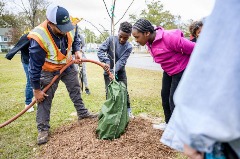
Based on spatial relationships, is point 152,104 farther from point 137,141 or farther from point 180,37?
point 180,37

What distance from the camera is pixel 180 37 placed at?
2189 millimetres

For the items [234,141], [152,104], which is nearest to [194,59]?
[234,141]

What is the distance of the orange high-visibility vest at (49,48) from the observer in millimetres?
2373

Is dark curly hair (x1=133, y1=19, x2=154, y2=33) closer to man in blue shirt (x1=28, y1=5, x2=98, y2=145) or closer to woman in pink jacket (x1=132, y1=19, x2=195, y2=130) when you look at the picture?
woman in pink jacket (x1=132, y1=19, x2=195, y2=130)

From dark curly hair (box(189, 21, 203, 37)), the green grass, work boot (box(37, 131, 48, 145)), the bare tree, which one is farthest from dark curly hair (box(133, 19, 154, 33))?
the bare tree

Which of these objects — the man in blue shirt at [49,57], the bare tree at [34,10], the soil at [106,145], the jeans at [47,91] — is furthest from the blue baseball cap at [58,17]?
the bare tree at [34,10]

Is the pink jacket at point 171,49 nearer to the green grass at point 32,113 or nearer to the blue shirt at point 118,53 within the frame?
the blue shirt at point 118,53

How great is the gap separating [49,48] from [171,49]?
1688mm

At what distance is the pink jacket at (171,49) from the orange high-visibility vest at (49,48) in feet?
4.54

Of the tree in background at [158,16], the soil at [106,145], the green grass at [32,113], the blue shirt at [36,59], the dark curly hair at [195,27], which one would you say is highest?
the tree in background at [158,16]

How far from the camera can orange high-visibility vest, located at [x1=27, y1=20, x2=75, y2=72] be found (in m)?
2.37

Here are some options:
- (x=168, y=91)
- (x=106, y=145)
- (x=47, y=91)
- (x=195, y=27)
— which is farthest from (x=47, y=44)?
(x=195, y=27)

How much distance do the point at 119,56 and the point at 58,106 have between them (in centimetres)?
214

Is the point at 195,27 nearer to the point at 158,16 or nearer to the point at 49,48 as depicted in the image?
the point at 49,48
